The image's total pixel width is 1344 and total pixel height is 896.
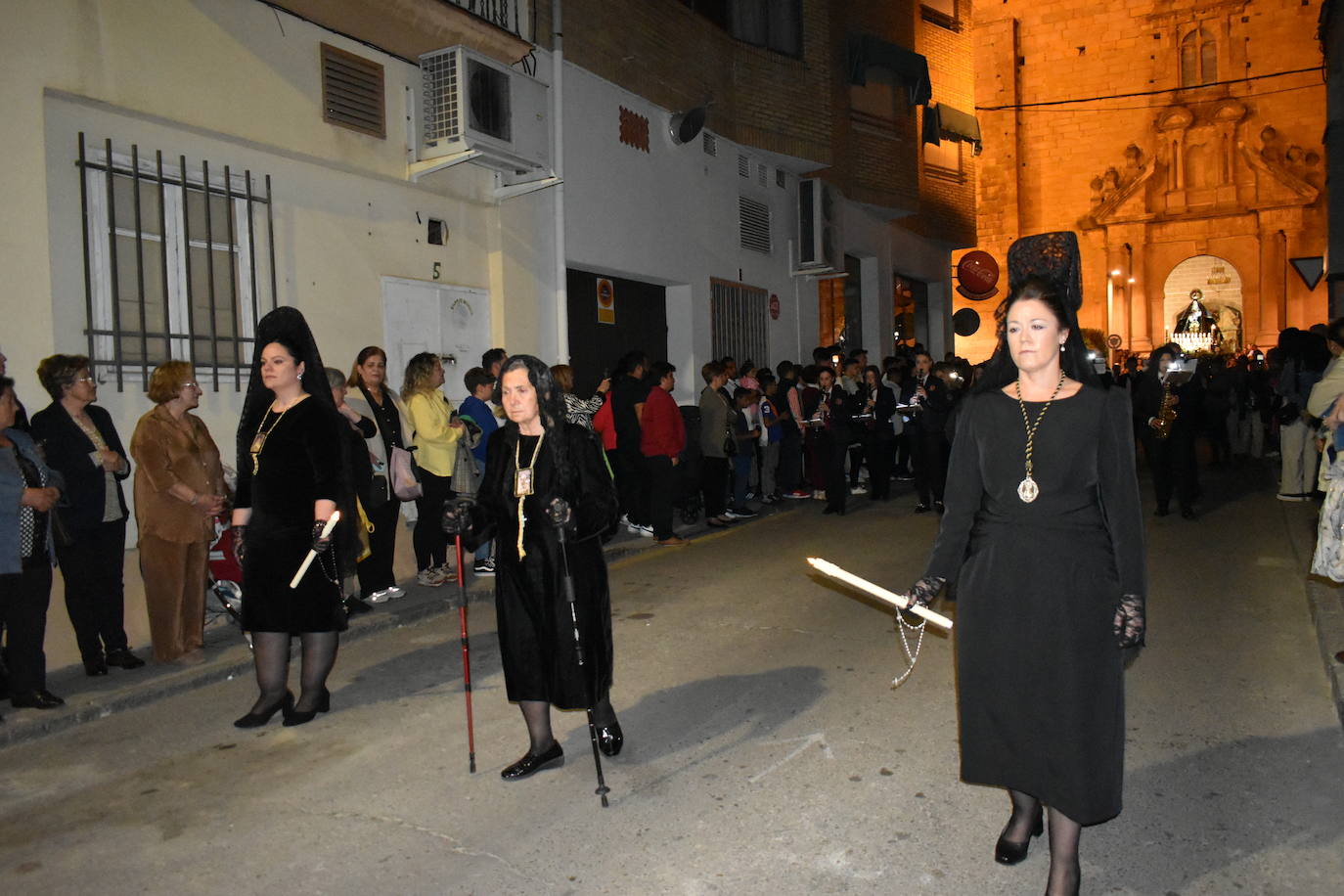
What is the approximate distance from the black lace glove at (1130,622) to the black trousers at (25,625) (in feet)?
17.3

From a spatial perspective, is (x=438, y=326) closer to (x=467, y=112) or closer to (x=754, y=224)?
(x=467, y=112)

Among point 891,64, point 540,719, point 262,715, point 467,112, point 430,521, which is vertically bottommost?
point 262,715

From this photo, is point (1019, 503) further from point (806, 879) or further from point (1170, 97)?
point (1170, 97)

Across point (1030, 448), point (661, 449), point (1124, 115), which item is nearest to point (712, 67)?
point (661, 449)

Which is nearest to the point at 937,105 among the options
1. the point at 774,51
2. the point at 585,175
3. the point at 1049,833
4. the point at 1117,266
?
the point at 774,51

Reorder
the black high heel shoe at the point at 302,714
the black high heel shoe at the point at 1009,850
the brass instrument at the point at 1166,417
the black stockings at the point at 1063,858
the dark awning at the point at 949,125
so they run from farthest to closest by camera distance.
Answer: the dark awning at the point at 949,125
the brass instrument at the point at 1166,417
the black high heel shoe at the point at 302,714
the black high heel shoe at the point at 1009,850
the black stockings at the point at 1063,858

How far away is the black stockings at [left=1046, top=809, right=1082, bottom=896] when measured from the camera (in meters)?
3.26

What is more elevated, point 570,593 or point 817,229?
point 817,229

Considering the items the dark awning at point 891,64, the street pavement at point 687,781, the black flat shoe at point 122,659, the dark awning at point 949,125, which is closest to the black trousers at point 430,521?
the street pavement at point 687,781

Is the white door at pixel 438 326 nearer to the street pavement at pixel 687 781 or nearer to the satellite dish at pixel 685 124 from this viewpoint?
the street pavement at pixel 687 781

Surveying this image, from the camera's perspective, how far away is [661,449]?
413 inches

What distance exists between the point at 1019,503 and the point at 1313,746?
2.61 m

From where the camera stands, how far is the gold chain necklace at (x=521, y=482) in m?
4.54

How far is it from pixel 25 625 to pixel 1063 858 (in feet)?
17.1
